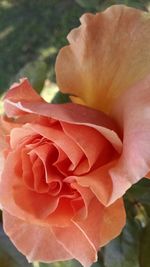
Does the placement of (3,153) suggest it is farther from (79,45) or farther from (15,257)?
(15,257)

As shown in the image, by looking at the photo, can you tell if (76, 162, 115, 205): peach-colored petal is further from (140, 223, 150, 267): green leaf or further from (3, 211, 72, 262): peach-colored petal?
(140, 223, 150, 267): green leaf

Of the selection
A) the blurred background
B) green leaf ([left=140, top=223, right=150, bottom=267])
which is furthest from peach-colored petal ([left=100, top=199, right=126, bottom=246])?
the blurred background

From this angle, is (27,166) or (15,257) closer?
(27,166)

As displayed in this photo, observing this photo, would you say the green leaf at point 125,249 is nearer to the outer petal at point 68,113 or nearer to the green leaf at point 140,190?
the green leaf at point 140,190

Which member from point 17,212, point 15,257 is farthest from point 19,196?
point 15,257

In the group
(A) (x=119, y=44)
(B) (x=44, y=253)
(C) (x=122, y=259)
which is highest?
(A) (x=119, y=44)

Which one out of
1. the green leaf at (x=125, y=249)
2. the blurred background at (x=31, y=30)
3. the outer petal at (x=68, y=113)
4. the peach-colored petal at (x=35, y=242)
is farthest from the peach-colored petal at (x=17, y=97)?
the blurred background at (x=31, y=30)

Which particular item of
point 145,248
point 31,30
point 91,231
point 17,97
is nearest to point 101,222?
point 91,231

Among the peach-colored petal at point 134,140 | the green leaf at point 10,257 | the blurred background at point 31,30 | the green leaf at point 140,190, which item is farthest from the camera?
the blurred background at point 31,30
